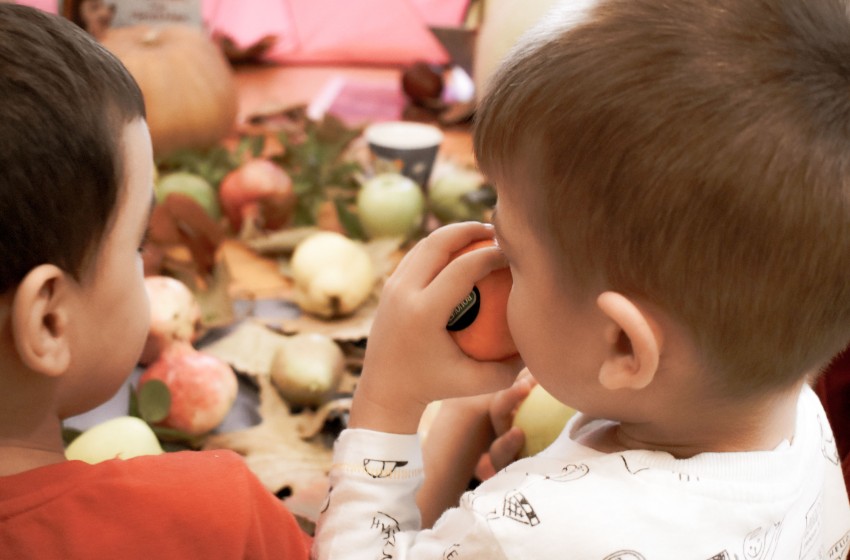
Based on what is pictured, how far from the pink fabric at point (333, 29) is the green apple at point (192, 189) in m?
0.79

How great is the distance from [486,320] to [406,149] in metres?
0.83

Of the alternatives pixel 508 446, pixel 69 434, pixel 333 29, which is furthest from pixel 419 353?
pixel 333 29

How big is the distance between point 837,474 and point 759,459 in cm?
16

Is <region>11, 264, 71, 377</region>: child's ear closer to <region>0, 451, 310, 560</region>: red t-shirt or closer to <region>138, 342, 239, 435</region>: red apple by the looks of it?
<region>0, 451, 310, 560</region>: red t-shirt

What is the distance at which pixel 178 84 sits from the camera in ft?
5.47

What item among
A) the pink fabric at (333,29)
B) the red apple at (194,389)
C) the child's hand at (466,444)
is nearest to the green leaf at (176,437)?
the red apple at (194,389)

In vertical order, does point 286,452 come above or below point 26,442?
below

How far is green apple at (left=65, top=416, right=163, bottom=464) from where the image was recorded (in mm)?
873

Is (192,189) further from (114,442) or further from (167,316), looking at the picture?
(114,442)

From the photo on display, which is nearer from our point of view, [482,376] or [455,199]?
[482,376]

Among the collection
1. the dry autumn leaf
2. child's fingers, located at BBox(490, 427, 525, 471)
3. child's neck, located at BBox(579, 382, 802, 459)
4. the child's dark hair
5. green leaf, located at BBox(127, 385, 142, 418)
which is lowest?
the dry autumn leaf

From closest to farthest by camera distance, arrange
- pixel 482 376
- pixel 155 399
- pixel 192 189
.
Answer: pixel 482 376 → pixel 155 399 → pixel 192 189

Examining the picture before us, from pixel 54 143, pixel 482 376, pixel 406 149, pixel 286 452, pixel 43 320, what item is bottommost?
pixel 286 452

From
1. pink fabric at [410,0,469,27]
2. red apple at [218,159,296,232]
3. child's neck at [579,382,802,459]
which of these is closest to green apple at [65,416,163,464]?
child's neck at [579,382,802,459]
